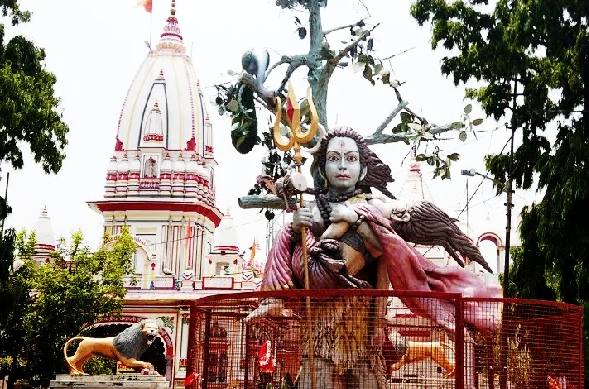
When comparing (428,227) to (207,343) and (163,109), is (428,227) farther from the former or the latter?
(163,109)

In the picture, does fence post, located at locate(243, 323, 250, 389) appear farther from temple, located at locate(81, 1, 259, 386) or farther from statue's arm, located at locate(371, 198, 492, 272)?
temple, located at locate(81, 1, 259, 386)

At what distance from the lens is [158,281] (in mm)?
31219

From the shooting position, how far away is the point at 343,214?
6.24 metres

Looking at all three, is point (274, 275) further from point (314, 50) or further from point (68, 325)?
point (68, 325)

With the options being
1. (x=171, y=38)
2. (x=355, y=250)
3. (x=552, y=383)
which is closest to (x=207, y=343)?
(x=355, y=250)

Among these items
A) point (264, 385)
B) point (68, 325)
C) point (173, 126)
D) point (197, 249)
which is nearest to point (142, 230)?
point (197, 249)

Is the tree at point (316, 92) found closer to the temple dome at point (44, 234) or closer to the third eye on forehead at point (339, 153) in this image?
the third eye on forehead at point (339, 153)

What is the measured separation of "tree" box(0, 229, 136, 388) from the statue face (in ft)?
54.9

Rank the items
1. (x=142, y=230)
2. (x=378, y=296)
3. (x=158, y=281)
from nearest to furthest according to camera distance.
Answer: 1. (x=378, y=296)
2. (x=158, y=281)
3. (x=142, y=230)

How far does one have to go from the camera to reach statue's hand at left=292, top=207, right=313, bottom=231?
612cm

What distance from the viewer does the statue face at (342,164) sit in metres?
6.53

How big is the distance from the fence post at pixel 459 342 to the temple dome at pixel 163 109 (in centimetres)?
3249

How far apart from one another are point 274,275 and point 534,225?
9.07 metres

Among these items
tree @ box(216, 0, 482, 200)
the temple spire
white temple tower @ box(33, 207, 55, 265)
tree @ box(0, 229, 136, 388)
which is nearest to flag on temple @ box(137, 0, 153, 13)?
→ the temple spire
